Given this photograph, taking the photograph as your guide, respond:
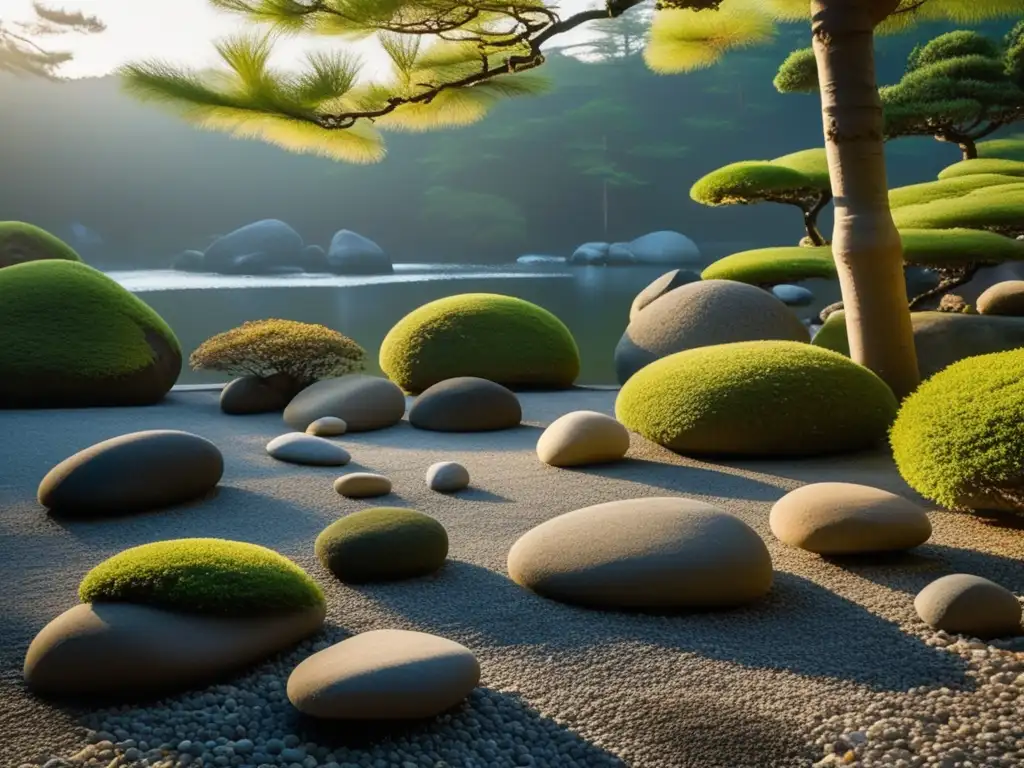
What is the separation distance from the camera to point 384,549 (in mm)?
2906

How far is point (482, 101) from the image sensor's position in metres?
7.51

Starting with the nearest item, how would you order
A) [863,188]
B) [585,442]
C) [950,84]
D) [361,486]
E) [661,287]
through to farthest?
[361,486] → [585,442] → [863,188] → [661,287] → [950,84]

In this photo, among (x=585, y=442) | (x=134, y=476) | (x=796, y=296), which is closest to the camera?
(x=134, y=476)

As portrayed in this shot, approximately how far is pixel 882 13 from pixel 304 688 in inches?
184

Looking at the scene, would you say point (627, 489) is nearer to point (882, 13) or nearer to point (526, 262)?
point (882, 13)

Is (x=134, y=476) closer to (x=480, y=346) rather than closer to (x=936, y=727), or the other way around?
(x=936, y=727)

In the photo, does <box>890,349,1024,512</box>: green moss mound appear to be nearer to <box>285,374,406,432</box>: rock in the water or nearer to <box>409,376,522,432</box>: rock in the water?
<box>409,376,522,432</box>: rock in the water

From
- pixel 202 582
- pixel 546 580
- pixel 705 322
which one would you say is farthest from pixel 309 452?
pixel 705 322

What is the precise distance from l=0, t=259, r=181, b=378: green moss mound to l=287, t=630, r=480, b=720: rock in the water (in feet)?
15.1

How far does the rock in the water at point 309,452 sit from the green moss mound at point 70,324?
2124 mm

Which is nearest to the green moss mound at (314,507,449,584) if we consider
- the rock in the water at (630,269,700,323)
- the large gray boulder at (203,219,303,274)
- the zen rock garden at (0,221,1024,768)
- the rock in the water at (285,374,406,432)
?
the zen rock garden at (0,221,1024,768)

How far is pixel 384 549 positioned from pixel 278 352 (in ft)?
12.0

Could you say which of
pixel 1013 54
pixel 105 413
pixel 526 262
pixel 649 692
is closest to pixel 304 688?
pixel 649 692

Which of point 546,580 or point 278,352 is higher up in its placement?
point 278,352
